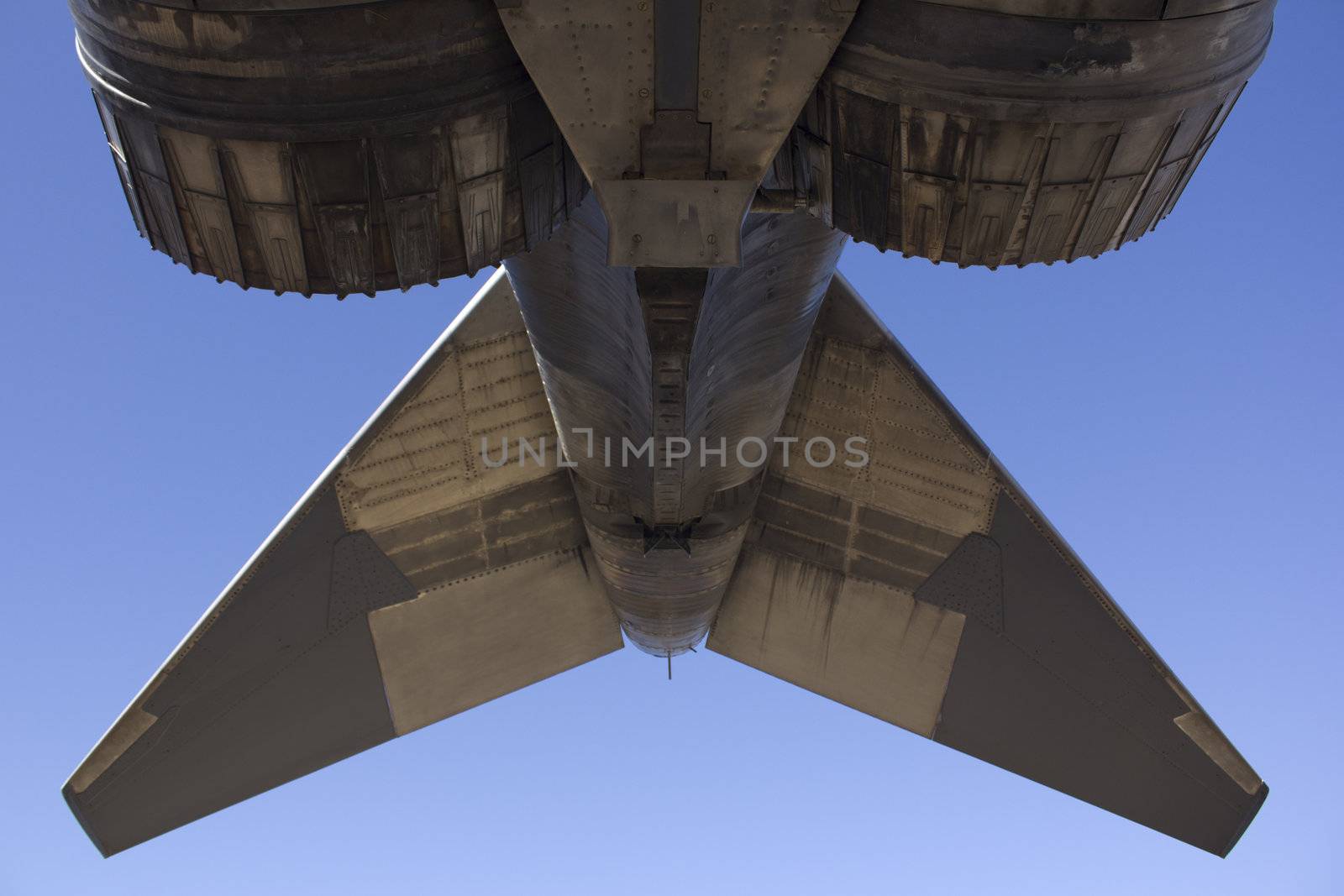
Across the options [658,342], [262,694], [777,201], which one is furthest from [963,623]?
[777,201]

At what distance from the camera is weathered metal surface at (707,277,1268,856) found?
1285 centimetres

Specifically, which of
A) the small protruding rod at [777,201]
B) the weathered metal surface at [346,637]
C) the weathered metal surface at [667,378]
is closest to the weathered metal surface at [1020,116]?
the small protruding rod at [777,201]

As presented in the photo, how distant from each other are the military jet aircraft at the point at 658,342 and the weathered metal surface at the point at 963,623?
1.6 inches

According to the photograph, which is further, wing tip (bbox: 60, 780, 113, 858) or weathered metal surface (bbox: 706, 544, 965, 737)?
weathered metal surface (bbox: 706, 544, 965, 737)

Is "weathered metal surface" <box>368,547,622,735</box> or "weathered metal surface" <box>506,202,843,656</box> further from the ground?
"weathered metal surface" <box>506,202,843,656</box>

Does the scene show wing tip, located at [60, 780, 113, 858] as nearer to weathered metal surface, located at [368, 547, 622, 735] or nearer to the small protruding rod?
weathered metal surface, located at [368, 547, 622, 735]

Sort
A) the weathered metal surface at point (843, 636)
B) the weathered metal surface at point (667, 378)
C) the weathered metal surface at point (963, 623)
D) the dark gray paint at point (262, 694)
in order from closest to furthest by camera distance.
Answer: the weathered metal surface at point (667, 378), the weathered metal surface at point (963, 623), the dark gray paint at point (262, 694), the weathered metal surface at point (843, 636)

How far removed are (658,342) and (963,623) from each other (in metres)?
7.04

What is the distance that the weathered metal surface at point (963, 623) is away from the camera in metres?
12.9

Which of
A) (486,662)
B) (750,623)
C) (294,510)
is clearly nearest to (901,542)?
(750,623)

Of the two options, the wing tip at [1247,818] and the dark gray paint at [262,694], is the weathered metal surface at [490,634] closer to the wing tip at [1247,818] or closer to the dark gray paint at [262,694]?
the dark gray paint at [262,694]

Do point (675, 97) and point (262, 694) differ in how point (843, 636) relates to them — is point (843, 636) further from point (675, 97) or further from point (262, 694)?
point (675, 97)

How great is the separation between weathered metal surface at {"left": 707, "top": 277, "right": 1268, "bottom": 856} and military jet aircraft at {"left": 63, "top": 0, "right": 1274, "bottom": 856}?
0.04m

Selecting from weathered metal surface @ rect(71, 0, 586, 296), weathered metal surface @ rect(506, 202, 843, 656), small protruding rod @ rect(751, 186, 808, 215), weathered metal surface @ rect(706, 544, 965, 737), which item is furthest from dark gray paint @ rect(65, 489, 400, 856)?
small protruding rod @ rect(751, 186, 808, 215)
